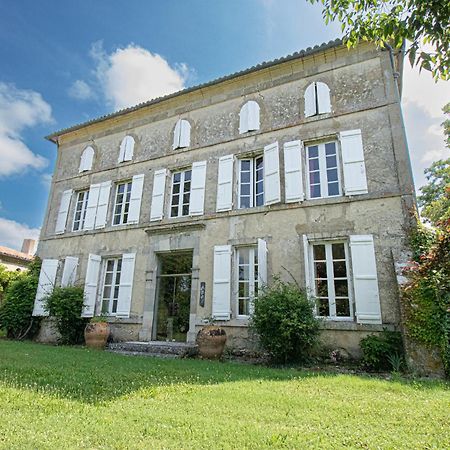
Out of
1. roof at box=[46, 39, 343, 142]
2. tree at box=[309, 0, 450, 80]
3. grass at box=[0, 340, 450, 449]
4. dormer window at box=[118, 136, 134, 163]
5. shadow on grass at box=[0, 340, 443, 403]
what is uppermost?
roof at box=[46, 39, 343, 142]

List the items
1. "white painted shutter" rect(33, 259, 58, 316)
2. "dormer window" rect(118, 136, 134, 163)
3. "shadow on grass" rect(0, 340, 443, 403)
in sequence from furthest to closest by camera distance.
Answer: "dormer window" rect(118, 136, 134, 163) → "white painted shutter" rect(33, 259, 58, 316) → "shadow on grass" rect(0, 340, 443, 403)

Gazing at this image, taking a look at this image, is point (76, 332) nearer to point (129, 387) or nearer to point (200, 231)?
point (200, 231)

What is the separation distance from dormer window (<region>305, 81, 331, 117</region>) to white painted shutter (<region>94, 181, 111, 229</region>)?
6718 mm

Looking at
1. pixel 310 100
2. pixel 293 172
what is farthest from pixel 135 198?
pixel 310 100

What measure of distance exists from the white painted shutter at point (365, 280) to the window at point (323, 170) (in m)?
1.39

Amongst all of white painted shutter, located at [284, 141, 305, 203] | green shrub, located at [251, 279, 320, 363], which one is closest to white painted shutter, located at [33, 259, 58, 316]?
green shrub, located at [251, 279, 320, 363]

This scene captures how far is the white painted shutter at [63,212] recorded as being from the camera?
37.6ft

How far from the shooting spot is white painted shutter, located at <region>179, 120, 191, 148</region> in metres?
10.0

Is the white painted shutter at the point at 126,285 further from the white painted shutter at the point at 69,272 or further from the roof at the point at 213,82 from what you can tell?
the roof at the point at 213,82

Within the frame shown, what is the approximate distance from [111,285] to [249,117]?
642 cm

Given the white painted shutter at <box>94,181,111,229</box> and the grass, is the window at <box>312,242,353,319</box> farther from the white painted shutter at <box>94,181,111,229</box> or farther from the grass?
the white painted shutter at <box>94,181,111,229</box>

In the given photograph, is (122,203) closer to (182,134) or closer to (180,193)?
(180,193)

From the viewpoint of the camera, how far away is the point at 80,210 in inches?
458

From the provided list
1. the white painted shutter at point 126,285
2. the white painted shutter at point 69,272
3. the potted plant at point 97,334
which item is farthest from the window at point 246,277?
the white painted shutter at point 69,272
